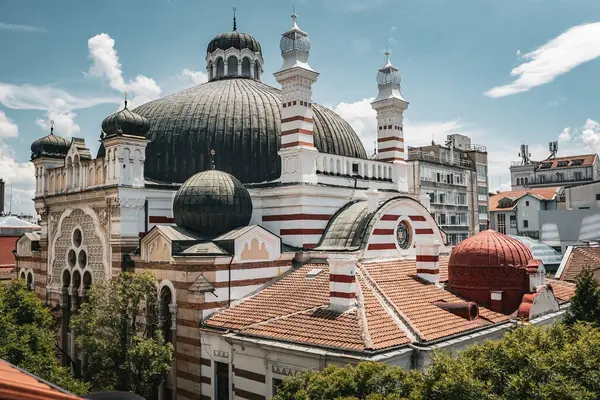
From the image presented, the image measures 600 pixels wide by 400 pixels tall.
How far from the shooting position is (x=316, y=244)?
24.5 metres

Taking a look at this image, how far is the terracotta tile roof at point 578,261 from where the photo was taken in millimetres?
34188

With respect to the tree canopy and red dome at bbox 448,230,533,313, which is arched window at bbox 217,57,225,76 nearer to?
red dome at bbox 448,230,533,313

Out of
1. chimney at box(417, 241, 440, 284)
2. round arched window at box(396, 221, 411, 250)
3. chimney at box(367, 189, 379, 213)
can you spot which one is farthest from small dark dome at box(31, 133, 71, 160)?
chimney at box(417, 241, 440, 284)

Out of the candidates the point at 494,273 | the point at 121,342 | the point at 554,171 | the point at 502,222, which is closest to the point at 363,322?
the point at 494,273

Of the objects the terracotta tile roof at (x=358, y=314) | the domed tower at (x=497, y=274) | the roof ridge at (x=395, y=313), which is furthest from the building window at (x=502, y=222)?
the roof ridge at (x=395, y=313)

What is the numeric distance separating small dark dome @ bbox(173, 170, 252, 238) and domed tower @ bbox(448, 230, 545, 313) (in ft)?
31.5

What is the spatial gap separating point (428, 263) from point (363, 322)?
21.6 ft

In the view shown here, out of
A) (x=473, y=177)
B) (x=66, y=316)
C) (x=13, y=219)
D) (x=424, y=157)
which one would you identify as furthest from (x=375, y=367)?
(x=13, y=219)

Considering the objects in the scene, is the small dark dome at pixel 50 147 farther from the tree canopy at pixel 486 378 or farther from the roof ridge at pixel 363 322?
the tree canopy at pixel 486 378

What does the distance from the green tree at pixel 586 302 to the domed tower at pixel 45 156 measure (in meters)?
25.5

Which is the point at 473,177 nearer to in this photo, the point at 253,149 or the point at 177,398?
the point at 253,149

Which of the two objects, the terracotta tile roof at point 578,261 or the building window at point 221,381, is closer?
the building window at point 221,381

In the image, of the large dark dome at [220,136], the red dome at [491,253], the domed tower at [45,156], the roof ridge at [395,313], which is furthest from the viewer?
the domed tower at [45,156]

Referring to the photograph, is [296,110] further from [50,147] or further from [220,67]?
[50,147]
